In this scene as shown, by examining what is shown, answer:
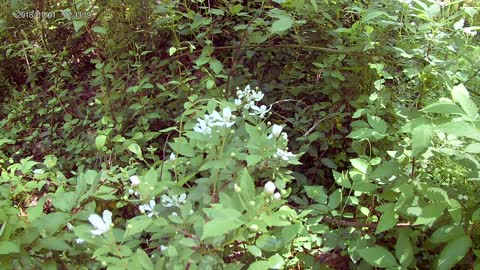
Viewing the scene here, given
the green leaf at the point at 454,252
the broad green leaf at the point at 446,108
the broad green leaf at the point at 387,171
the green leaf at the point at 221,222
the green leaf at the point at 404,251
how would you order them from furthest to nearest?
1. the broad green leaf at the point at 387,171
2. the green leaf at the point at 404,251
3. the green leaf at the point at 454,252
4. the broad green leaf at the point at 446,108
5. the green leaf at the point at 221,222

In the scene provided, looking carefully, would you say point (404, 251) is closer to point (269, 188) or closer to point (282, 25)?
point (269, 188)

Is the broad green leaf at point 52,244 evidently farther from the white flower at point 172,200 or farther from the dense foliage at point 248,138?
the white flower at point 172,200

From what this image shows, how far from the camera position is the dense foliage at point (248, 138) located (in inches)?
52.8

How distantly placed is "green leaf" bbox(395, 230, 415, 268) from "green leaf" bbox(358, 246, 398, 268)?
0.09 feet

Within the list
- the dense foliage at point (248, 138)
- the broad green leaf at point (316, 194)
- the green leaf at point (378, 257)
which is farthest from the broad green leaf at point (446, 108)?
the broad green leaf at point (316, 194)

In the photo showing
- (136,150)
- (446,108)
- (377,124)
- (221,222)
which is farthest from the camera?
(136,150)

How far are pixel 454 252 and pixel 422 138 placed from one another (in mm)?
407

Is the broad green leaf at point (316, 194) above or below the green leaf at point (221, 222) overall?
below

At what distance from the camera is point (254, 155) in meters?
1.39

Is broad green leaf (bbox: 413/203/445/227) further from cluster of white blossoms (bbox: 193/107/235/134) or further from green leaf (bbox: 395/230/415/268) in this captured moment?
cluster of white blossoms (bbox: 193/107/235/134)

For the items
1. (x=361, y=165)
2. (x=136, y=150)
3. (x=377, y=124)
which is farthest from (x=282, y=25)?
(x=136, y=150)

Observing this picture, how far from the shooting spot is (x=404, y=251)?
1.53 metres

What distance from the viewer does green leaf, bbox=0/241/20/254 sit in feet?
4.11

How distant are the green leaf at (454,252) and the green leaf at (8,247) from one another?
1331mm
